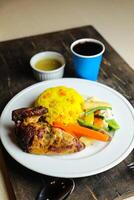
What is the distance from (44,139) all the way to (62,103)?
0.15 meters

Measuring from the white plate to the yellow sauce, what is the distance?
0.14 m

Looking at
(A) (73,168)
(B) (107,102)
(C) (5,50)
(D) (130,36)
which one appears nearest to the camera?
(A) (73,168)

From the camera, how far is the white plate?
881mm

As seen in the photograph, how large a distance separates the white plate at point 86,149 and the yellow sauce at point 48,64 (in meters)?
0.14

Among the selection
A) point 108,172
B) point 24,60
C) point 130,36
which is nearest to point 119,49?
point 130,36

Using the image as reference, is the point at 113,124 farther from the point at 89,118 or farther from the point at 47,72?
the point at 47,72

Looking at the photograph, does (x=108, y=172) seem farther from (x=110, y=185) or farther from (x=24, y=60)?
(x=24, y=60)

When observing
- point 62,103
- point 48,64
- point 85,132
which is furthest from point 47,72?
point 85,132

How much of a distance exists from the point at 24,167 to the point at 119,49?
0.67 metres

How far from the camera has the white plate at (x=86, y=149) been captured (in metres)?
0.88

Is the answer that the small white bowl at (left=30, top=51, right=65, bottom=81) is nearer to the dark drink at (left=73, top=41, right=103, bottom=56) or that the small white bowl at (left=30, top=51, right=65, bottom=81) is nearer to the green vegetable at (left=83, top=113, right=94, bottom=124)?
the dark drink at (left=73, top=41, right=103, bottom=56)

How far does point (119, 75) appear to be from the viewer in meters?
1.22

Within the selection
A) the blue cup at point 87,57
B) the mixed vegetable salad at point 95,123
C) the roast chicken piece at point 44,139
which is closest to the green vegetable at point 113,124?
the mixed vegetable salad at point 95,123

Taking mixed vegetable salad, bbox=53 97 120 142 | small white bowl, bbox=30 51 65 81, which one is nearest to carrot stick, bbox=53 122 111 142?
mixed vegetable salad, bbox=53 97 120 142
